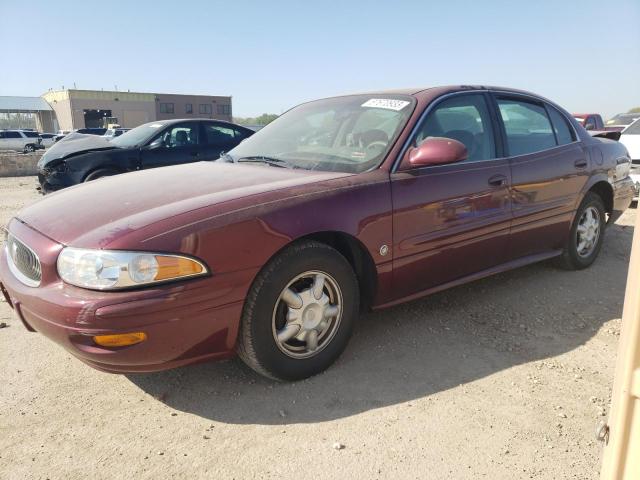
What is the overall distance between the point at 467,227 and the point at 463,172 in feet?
1.18

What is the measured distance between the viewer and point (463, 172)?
3176 mm

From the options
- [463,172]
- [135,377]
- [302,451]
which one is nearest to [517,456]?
[302,451]

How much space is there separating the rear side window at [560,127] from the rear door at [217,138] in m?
5.41

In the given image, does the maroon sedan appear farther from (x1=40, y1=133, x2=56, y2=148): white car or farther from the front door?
(x1=40, y1=133, x2=56, y2=148): white car

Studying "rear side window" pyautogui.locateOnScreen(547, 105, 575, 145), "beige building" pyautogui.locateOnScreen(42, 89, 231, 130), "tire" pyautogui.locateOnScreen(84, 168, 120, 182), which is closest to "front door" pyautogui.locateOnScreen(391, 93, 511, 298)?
"rear side window" pyautogui.locateOnScreen(547, 105, 575, 145)

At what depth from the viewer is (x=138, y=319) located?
2041mm

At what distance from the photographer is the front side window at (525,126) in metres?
3.65

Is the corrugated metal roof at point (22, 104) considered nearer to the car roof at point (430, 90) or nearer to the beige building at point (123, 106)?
the beige building at point (123, 106)

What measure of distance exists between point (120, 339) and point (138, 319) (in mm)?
126

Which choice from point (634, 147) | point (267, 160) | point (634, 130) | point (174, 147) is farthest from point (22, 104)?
point (267, 160)

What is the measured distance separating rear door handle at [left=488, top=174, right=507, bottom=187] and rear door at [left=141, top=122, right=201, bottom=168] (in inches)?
224

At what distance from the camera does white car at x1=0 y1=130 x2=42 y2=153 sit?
28.1m

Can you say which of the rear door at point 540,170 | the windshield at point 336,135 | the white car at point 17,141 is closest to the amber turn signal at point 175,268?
the windshield at point 336,135

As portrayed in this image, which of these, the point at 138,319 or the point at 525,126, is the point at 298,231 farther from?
the point at 525,126
